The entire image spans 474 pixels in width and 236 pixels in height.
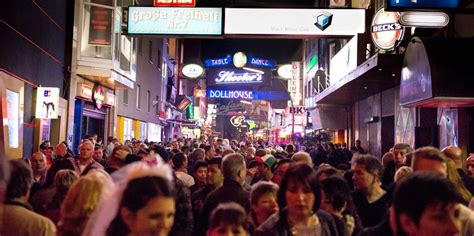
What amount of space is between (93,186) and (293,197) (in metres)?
1.46

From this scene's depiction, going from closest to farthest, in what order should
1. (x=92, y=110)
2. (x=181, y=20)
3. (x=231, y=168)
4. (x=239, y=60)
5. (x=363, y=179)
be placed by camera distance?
(x=363, y=179) < (x=231, y=168) < (x=181, y=20) < (x=92, y=110) < (x=239, y=60)

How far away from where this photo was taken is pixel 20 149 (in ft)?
44.8

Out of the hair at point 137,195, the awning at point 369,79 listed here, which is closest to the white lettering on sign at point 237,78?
the awning at point 369,79

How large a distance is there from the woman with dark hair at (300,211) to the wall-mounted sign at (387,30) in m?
10.2

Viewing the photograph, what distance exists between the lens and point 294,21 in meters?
15.6

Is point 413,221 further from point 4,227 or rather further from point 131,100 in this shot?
point 131,100

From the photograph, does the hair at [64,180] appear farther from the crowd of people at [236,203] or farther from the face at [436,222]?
the face at [436,222]

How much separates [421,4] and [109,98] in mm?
17512

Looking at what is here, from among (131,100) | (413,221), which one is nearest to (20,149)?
(413,221)

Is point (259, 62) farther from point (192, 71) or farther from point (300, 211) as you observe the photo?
point (300, 211)

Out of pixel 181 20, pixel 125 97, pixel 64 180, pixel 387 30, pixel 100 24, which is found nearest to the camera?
pixel 64 180

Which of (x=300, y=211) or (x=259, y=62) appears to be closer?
(x=300, y=211)

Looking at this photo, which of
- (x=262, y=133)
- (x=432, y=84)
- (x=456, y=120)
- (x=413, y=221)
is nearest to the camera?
(x=413, y=221)

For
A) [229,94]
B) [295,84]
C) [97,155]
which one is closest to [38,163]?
[97,155]
